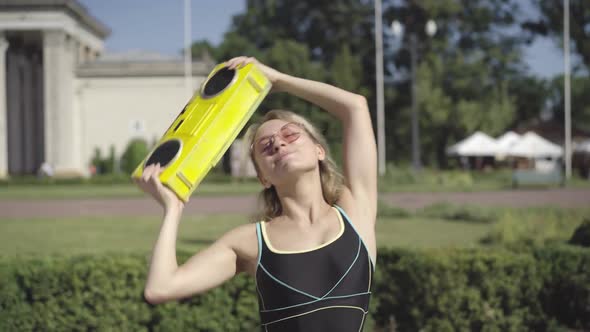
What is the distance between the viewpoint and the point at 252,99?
6.12 feet

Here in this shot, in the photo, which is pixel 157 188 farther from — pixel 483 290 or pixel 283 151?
pixel 483 290

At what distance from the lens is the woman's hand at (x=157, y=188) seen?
1715mm

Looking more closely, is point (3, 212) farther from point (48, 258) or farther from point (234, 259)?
point (234, 259)

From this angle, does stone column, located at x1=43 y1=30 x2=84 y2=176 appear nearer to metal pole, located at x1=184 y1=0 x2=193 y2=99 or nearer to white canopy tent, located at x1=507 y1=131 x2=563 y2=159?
metal pole, located at x1=184 y1=0 x2=193 y2=99

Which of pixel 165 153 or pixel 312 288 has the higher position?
pixel 165 153

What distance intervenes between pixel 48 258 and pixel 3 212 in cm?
1453

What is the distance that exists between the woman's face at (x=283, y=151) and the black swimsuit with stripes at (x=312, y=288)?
23 cm

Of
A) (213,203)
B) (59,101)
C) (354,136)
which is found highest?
(59,101)

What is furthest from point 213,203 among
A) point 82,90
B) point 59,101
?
point 82,90

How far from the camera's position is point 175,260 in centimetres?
185

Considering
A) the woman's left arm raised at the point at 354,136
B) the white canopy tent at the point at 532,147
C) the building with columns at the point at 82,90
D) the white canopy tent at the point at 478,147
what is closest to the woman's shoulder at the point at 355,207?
the woman's left arm raised at the point at 354,136

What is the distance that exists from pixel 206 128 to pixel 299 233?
46 centimetres

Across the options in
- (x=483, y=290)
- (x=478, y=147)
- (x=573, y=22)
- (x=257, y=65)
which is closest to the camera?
(x=257, y=65)

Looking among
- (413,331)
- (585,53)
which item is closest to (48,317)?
(413,331)
